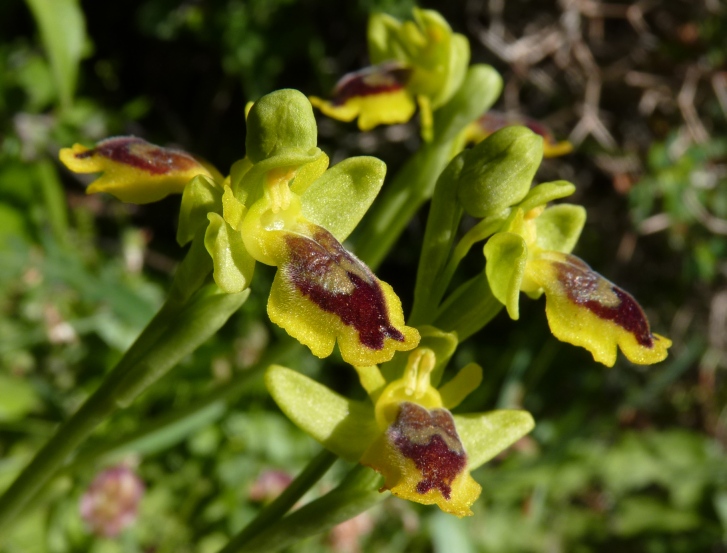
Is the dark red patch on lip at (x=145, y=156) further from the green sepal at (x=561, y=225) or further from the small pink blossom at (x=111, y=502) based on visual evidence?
the small pink blossom at (x=111, y=502)

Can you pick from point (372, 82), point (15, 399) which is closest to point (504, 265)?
point (372, 82)

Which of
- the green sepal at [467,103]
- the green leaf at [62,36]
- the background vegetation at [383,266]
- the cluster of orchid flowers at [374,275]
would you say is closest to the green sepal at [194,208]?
the cluster of orchid flowers at [374,275]

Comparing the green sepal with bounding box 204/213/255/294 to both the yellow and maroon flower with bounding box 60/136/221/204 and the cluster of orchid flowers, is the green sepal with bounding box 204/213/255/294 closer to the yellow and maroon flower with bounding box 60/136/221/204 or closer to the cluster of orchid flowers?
the cluster of orchid flowers

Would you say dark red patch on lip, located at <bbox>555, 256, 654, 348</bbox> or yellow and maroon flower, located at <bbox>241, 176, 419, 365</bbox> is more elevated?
yellow and maroon flower, located at <bbox>241, 176, 419, 365</bbox>

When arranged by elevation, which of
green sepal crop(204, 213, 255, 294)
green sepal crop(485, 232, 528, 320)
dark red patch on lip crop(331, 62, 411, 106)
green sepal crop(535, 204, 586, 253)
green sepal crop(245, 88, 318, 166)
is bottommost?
green sepal crop(535, 204, 586, 253)

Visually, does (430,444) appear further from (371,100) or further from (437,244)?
(371,100)

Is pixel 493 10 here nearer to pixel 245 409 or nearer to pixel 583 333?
pixel 245 409

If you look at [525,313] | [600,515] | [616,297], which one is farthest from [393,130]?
[616,297]

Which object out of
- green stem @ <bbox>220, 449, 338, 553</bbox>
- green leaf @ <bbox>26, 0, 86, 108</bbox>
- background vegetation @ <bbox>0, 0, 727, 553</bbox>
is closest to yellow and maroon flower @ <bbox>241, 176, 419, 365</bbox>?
green stem @ <bbox>220, 449, 338, 553</bbox>
